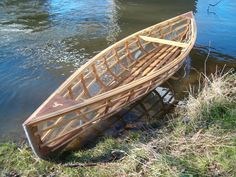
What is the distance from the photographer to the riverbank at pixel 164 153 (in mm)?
3816

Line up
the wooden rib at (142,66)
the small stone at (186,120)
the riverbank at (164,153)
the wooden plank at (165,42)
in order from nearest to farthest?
the riverbank at (164,153) < the small stone at (186,120) < the wooden rib at (142,66) < the wooden plank at (165,42)

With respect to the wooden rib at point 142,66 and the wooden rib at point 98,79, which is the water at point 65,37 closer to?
the wooden rib at point 142,66

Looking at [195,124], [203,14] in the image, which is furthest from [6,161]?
[203,14]

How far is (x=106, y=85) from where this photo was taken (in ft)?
19.4

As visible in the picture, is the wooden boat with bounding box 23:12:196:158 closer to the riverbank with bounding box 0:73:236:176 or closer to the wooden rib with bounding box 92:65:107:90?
the wooden rib with bounding box 92:65:107:90

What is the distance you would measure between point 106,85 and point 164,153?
7.23ft

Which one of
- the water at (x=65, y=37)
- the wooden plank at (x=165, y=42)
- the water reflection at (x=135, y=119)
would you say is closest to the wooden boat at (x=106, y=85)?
the wooden plank at (x=165, y=42)

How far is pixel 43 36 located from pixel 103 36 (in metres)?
1.67

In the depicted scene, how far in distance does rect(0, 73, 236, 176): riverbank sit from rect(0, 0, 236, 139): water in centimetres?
103

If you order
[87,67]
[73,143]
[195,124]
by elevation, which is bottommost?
[73,143]

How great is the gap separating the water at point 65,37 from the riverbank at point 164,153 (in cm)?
103

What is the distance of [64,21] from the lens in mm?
10156

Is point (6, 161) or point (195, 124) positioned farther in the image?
point (195, 124)

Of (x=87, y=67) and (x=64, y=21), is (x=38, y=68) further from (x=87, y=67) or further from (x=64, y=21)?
(x=64, y=21)
